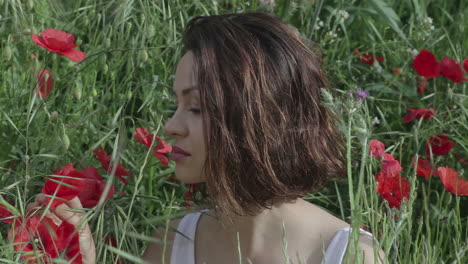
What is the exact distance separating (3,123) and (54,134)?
11cm

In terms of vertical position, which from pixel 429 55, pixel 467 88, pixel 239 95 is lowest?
pixel 467 88

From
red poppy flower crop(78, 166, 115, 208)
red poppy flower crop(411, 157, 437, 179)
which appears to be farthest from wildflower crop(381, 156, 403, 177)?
red poppy flower crop(78, 166, 115, 208)

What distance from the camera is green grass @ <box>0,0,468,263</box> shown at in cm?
142

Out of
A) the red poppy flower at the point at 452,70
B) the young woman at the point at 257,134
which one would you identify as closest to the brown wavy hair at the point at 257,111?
the young woman at the point at 257,134

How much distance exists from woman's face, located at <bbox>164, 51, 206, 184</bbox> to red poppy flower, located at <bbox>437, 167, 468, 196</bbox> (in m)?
0.50

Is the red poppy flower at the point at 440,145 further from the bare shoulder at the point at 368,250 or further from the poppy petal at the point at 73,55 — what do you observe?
the poppy petal at the point at 73,55

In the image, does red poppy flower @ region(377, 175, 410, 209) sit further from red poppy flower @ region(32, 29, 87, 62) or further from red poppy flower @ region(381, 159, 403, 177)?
red poppy flower @ region(32, 29, 87, 62)

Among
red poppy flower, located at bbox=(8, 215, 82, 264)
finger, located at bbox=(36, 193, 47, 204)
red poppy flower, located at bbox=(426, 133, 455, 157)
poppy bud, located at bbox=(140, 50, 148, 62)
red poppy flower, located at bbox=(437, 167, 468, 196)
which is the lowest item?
red poppy flower, located at bbox=(426, 133, 455, 157)

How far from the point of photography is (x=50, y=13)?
1920 mm

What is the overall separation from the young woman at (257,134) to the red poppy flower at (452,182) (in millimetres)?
258

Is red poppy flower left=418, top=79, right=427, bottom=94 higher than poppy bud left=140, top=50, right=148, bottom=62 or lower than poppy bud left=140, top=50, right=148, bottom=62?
lower

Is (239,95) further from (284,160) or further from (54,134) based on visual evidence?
(54,134)

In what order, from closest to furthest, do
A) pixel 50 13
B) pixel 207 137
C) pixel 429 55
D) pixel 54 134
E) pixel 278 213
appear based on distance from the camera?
1. pixel 207 137
2. pixel 278 213
3. pixel 54 134
4. pixel 429 55
5. pixel 50 13

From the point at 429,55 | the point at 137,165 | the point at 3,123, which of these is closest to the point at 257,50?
the point at 137,165
